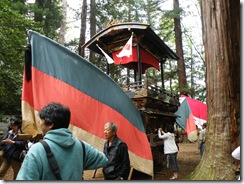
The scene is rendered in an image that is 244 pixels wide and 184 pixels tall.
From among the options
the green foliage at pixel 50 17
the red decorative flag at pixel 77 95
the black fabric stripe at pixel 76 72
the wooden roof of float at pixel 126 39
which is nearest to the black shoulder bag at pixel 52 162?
the red decorative flag at pixel 77 95

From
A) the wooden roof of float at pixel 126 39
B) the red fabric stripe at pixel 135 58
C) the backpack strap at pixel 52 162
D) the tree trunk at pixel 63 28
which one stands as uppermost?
the tree trunk at pixel 63 28

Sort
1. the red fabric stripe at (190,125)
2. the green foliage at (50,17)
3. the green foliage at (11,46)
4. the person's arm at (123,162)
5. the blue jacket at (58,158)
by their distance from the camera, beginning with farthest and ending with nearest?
the green foliage at (50,17) → the red fabric stripe at (190,125) → the green foliage at (11,46) → the person's arm at (123,162) → the blue jacket at (58,158)

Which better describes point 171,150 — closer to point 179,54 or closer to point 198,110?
point 198,110

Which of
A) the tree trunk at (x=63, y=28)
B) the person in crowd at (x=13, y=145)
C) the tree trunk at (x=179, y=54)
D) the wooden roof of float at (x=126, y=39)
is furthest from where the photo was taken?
the tree trunk at (x=179, y=54)

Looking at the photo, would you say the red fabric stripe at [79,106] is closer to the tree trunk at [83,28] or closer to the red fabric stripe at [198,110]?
the red fabric stripe at [198,110]

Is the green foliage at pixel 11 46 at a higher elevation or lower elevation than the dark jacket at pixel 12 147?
higher

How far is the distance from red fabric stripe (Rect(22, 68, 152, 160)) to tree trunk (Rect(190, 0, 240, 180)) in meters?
1.01

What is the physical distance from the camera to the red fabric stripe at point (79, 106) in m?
2.66

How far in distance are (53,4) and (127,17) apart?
10.7 ft

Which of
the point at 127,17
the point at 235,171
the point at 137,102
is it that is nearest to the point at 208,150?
the point at 235,171

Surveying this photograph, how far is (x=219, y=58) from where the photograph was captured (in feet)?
11.4

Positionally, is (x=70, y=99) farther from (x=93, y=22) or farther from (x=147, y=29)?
(x=93, y=22)

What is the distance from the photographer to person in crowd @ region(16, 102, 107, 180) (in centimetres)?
125

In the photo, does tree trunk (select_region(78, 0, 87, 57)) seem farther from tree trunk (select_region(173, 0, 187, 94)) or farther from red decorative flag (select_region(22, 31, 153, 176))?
red decorative flag (select_region(22, 31, 153, 176))
